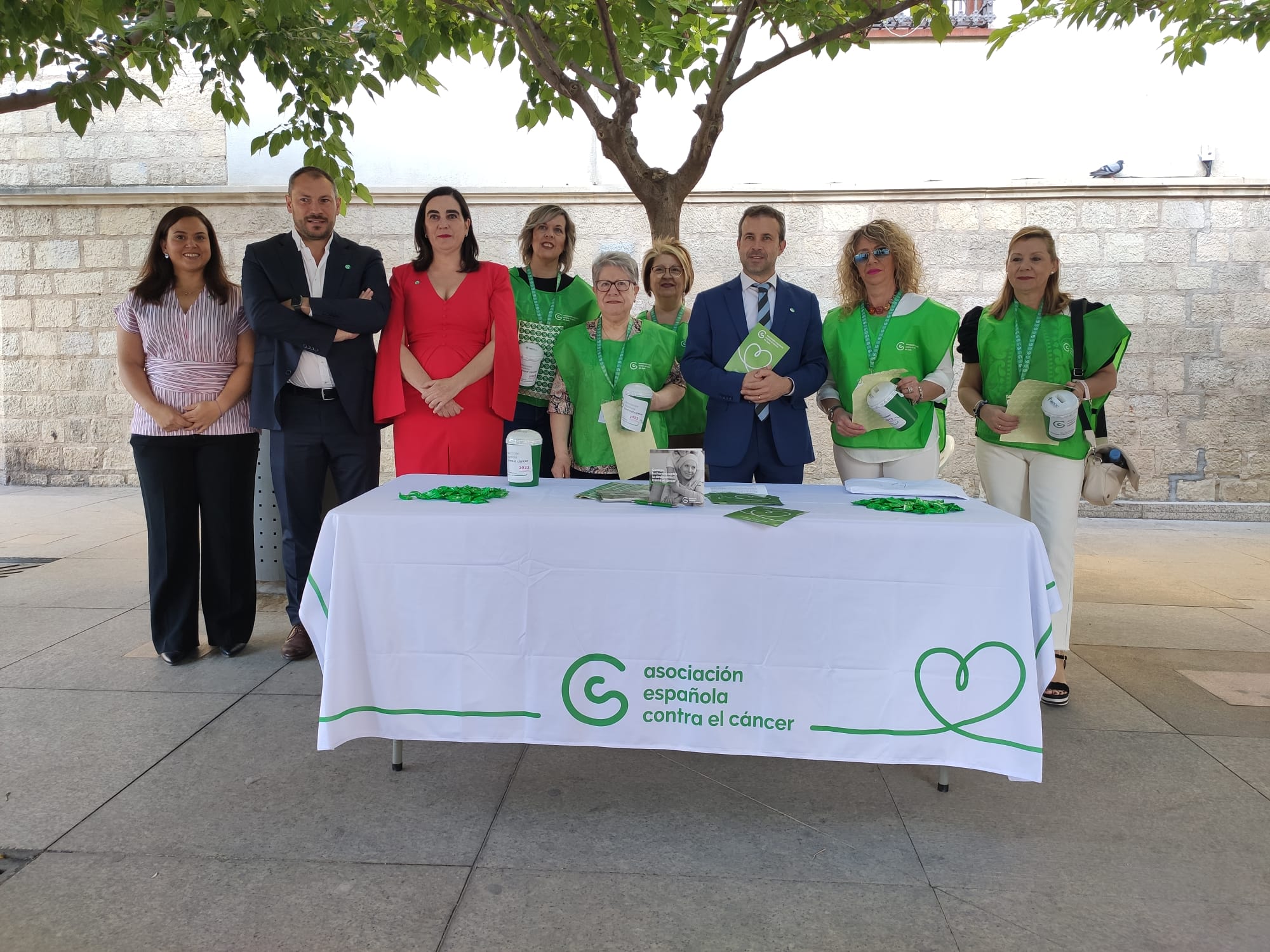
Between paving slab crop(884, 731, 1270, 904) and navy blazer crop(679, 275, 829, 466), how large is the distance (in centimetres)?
135

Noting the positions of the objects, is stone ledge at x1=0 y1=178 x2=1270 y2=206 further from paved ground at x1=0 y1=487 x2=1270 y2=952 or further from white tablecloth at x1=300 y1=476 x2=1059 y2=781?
white tablecloth at x1=300 y1=476 x2=1059 y2=781

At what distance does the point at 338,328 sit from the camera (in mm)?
3971

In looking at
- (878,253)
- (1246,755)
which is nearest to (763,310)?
(878,253)

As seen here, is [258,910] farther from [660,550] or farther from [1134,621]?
[1134,621]

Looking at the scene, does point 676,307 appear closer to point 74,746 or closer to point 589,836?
point 589,836

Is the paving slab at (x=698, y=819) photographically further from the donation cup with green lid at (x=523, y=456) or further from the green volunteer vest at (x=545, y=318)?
the green volunteer vest at (x=545, y=318)

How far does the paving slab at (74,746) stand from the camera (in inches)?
106

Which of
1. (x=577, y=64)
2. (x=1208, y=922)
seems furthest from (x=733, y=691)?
(x=577, y=64)

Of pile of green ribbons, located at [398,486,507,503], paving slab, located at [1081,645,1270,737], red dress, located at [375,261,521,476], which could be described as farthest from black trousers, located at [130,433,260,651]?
paving slab, located at [1081,645,1270,737]

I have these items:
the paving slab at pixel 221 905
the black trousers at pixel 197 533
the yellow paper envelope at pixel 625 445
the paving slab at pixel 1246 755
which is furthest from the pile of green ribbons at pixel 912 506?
the black trousers at pixel 197 533

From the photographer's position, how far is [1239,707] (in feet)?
12.1

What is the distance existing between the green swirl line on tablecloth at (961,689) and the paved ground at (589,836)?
26cm

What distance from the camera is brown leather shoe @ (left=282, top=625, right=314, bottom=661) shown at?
4.19 meters

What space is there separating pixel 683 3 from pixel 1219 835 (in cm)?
372
